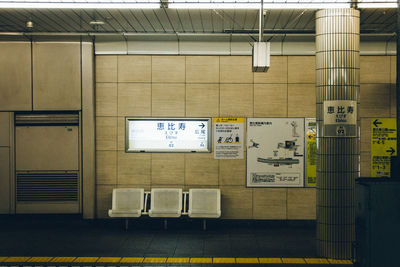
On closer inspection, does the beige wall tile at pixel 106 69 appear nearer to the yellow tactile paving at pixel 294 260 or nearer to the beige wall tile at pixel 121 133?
the beige wall tile at pixel 121 133

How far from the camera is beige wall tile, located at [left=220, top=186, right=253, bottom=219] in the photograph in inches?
302

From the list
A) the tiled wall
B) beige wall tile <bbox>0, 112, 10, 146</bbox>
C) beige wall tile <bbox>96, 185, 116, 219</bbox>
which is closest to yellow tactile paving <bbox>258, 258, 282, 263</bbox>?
the tiled wall

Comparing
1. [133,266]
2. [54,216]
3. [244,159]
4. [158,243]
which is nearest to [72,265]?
[133,266]

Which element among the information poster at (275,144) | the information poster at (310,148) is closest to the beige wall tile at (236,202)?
the information poster at (275,144)

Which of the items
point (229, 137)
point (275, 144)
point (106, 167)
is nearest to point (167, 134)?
point (229, 137)

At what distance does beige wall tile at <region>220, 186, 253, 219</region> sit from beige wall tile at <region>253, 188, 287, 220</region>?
146 mm

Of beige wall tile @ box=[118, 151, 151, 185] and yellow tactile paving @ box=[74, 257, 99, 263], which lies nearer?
yellow tactile paving @ box=[74, 257, 99, 263]

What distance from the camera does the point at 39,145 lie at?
Result: 7.73 m

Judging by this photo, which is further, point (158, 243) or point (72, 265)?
point (158, 243)

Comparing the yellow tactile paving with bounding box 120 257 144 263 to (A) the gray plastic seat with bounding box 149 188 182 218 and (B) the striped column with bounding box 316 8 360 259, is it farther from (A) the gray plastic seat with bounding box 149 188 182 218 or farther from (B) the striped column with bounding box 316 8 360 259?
(B) the striped column with bounding box 316 8 360 259

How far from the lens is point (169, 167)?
7.71 metres

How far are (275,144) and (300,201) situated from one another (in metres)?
1.30
